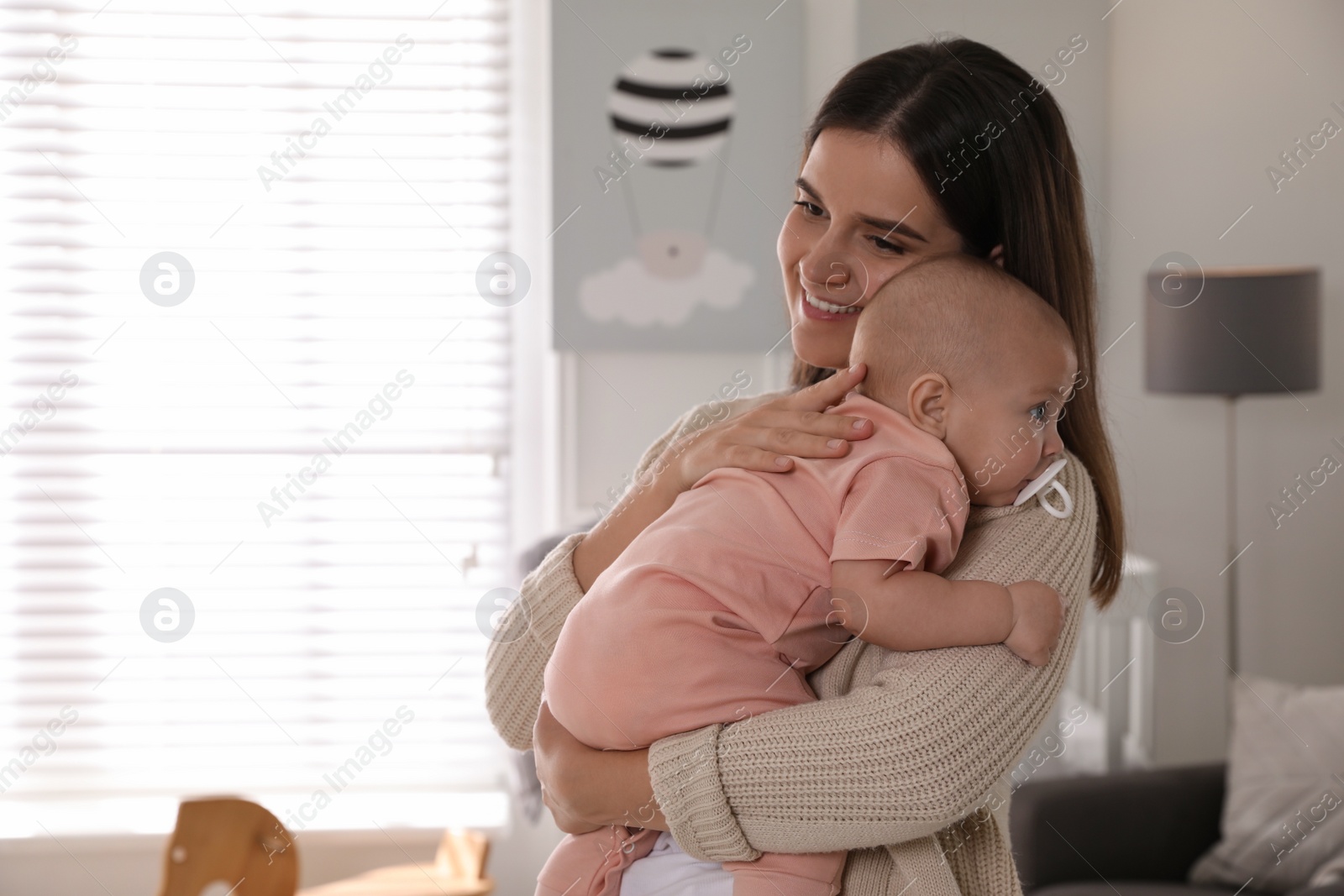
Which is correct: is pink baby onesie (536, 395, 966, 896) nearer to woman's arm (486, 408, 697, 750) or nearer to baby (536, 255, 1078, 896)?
baby (536, 255, 1078, 896)

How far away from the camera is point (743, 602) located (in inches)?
38.5

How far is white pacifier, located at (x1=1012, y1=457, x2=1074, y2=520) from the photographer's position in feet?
3.35

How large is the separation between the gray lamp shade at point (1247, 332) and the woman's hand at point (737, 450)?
82.0 inches

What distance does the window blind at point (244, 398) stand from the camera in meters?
2.87

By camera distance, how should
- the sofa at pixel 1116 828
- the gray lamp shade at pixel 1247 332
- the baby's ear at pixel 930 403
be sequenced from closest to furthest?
the baby's ear at pixel 930 403 → the sofa at pixel 1116 828 → the gray lamp shade at pixel 1247 332

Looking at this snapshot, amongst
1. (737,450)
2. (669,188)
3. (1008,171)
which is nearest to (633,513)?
(737,450)

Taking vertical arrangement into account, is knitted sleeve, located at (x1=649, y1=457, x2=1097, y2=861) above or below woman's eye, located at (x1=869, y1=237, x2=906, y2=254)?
below

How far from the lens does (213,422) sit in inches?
115

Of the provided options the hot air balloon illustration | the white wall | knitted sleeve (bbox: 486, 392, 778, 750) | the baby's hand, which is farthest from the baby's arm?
the white wall

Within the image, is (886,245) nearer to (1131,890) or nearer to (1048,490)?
(1048,490)

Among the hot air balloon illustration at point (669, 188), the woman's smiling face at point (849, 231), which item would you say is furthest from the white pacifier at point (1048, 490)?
the hot air balloon illustration at point (669, 188)

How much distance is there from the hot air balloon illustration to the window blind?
0.37 meters

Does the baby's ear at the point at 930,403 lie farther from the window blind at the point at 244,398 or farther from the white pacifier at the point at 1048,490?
the window blind at the point at 244,398

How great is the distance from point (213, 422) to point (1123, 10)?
2.75m
